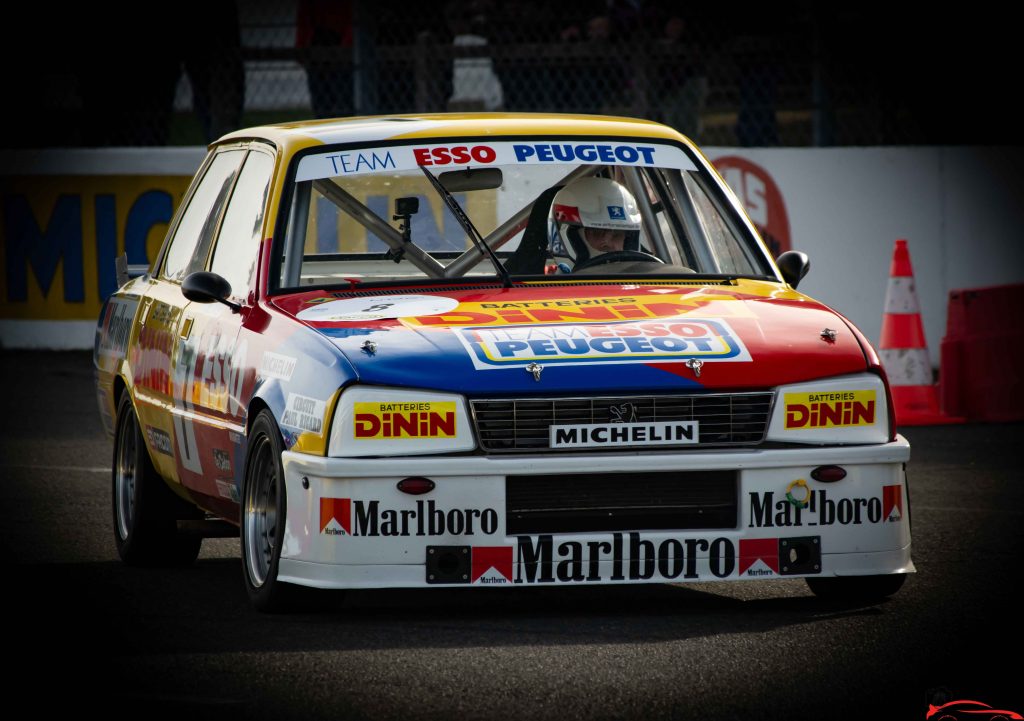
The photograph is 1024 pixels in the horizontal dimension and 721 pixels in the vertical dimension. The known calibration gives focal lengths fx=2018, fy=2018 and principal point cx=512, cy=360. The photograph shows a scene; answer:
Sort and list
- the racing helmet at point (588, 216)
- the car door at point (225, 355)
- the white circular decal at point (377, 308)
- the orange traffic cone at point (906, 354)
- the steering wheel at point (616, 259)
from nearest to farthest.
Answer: the white circular decal at point (377, 308) < the car door at point (225, 355) < the steering wheel at point (616, 259) < the racing helmet at point (588, 216) < the orange traffic cone at point (906, 354)

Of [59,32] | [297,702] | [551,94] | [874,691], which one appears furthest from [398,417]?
[59,32]

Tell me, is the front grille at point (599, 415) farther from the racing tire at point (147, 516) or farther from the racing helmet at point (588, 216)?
the racing tire at point (147, 516)

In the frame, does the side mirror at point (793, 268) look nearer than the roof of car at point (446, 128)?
No

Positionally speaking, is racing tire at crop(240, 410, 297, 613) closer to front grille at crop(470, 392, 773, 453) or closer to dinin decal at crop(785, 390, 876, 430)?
front grille at crop(470, 392, 773, 453)

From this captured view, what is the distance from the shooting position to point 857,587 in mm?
6180

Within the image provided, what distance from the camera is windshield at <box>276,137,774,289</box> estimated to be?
677 centimetres

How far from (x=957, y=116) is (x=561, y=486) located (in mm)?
9890

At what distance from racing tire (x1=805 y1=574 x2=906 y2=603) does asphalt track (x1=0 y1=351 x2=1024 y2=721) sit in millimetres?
59

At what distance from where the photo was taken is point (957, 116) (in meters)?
14.8

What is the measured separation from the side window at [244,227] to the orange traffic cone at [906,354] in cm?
521

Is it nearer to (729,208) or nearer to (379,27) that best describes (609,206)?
(729,208)

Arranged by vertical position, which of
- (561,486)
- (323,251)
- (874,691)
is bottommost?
(874,691)

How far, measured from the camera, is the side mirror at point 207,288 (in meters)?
6.50

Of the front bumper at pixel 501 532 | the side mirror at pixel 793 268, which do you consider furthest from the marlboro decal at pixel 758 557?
the side mirror at pixel 793 268
